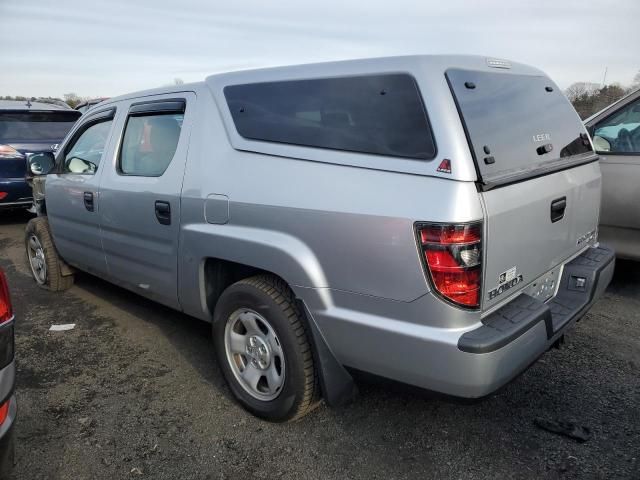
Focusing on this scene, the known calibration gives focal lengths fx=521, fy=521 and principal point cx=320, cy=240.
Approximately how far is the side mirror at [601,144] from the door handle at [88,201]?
4.17 meters

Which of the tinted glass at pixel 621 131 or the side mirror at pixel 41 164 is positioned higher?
the tinted glass at pixel 621 131

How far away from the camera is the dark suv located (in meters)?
7.48

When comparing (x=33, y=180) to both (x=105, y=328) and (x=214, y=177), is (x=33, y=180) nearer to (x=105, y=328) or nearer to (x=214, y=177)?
(x=105, y=328)

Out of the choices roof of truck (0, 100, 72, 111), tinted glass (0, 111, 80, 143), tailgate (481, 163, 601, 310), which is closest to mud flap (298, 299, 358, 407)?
tailgate (481, 163, 601, 310)

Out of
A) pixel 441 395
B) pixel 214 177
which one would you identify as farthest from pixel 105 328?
pixel 441 395

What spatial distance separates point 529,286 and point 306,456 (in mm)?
1345

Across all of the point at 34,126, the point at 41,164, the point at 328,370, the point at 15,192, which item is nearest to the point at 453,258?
the point at 328,370

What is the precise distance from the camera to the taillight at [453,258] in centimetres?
201

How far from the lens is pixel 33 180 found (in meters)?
5.18

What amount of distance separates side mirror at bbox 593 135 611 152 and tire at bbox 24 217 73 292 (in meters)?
4.89

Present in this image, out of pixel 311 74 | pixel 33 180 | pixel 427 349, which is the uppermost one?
pixel 311 74

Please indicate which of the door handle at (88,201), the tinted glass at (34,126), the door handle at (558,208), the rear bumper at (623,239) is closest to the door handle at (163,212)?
the door handle at (88,201)

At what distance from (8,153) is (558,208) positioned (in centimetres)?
757

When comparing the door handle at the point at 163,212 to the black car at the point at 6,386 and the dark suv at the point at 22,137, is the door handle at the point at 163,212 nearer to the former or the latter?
the black car at the point at 6,386
